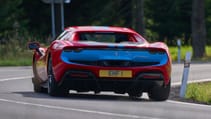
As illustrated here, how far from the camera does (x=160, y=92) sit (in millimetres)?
15719

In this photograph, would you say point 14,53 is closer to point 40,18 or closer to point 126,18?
point 40,18

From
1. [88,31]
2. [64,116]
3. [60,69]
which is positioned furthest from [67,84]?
[64,116]

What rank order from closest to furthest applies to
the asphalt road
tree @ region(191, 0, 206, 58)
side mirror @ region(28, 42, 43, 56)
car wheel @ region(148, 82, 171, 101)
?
the asphalt road < car wheel @ region(148, 82, 171, 101) < side mirror @ region(28, 42, 43, 56) < tree @ region(191, 0, 206, 58)

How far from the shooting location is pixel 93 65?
49.2 ft

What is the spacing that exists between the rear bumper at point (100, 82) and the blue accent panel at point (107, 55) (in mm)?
253

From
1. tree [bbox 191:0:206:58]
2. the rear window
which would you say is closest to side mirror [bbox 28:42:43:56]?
the rear window

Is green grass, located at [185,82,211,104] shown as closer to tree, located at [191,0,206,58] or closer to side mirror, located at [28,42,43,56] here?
side mirror, located at [28,42,43,56]

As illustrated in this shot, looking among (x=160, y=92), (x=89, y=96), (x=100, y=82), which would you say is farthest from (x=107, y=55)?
(x=89, y=96)

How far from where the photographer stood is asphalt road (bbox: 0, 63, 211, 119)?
12.8 metres

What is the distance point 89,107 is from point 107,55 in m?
1.43

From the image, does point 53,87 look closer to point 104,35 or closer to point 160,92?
point 104,35

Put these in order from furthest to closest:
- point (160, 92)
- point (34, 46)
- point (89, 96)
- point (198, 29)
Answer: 1. point (198, 29)
2. point (34, 46)
3. point (89, 96)
4. point (160, 92)

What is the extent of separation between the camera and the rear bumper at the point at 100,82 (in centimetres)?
1503

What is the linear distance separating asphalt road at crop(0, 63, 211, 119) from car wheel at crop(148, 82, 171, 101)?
15 centimetres
